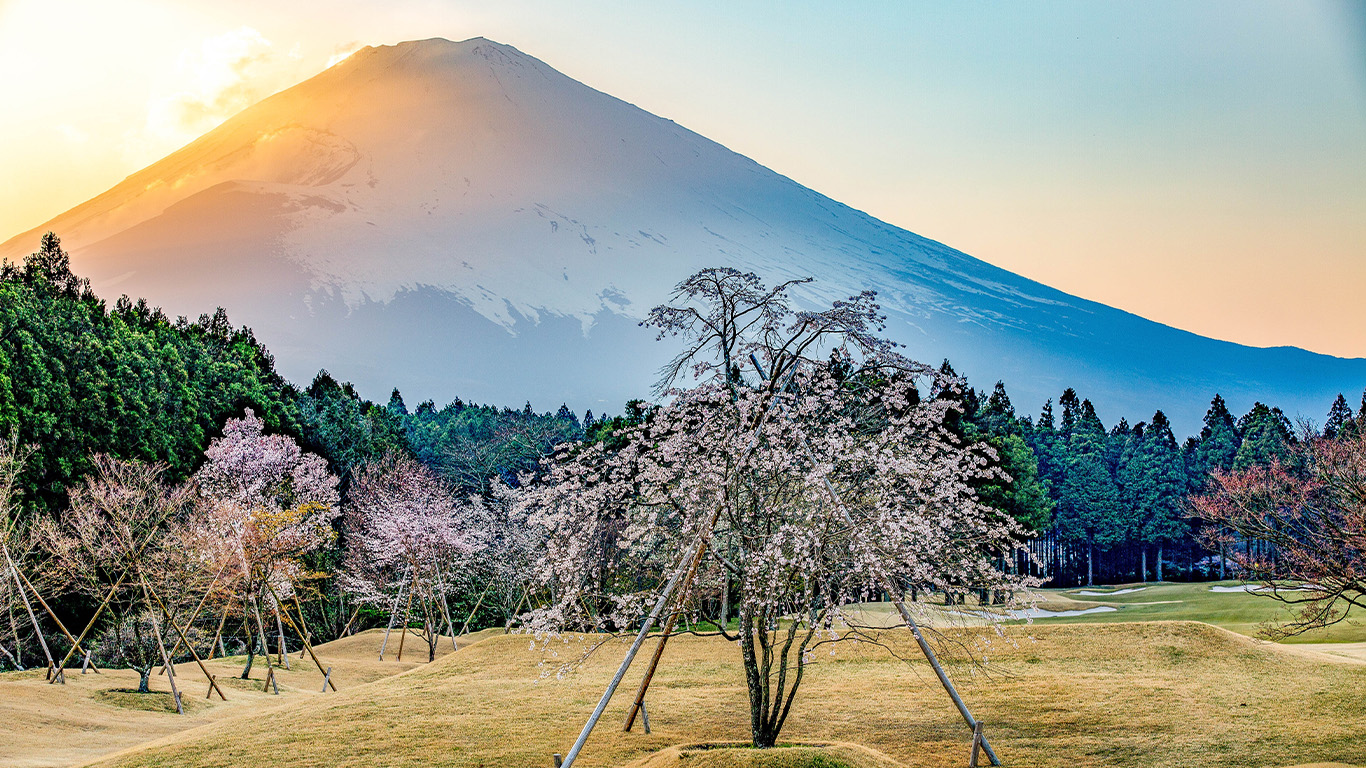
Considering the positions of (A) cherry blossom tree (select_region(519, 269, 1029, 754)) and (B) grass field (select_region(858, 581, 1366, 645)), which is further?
(B) grass field (select_region(858, 581, 1366, 645))

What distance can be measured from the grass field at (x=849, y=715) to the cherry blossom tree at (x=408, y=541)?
900cm

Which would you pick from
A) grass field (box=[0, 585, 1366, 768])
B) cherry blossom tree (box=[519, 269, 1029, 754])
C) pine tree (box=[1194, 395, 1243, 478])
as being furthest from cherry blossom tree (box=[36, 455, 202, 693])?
pine tree (box=[1194, 395, 1243, 478])

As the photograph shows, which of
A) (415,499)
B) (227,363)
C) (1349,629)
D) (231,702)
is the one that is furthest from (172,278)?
(1349,629)

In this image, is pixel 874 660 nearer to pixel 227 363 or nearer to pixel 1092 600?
pixel 1092 600

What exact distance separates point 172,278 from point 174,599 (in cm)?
17760

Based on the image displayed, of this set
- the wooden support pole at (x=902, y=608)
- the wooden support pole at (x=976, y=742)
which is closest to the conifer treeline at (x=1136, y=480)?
the wooden support pole at (x=902, y=608)

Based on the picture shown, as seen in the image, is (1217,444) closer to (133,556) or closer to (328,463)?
(328,463)

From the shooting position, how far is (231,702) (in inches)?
881

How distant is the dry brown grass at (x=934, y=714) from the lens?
12398 millimetres

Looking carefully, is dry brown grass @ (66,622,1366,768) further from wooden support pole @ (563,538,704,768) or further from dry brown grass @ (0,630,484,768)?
dry brown grass @ (0,630,484,768)

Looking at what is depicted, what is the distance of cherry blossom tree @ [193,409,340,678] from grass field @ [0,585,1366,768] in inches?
148

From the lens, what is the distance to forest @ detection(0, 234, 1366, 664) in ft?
91.6

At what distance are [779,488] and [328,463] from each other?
39.0 m

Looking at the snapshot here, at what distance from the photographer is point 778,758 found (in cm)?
984
